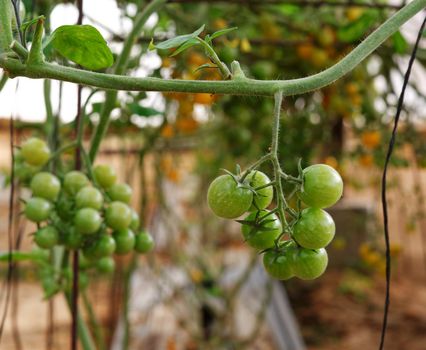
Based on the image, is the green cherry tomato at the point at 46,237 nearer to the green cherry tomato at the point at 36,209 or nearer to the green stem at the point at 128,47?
the green cherry tomato at the point at 36,209

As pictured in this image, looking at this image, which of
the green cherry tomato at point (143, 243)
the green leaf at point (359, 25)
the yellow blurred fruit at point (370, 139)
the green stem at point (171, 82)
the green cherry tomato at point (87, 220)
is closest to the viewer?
the green stem at point (171, 82)

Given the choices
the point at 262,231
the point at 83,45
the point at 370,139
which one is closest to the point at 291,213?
the point at 262,231

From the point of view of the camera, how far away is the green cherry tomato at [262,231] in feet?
1.61

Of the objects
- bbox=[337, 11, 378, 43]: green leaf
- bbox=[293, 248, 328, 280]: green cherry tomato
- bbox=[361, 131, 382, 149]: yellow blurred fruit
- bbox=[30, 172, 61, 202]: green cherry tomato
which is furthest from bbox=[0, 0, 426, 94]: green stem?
bbox=[361, 131, 382, 149]: yellow blurred fruit

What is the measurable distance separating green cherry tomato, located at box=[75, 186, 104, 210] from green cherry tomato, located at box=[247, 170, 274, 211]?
0.74ft

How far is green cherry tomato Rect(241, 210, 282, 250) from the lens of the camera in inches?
19.3

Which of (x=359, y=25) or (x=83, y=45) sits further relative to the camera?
(x=359, y=25)

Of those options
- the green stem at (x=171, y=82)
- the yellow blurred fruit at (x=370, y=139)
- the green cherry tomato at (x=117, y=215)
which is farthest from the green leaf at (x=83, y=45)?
the yellow blurred fruit at (x=370, y=139)

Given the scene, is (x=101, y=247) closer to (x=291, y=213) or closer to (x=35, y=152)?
(x=35, y=152)

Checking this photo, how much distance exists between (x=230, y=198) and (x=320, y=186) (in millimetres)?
71

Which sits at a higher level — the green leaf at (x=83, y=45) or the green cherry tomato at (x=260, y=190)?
the green leaf at (x=83, y=45)

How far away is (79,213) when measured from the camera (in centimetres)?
64

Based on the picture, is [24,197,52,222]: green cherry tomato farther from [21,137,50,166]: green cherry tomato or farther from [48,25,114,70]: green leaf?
[48,25,114,70]: green leaf

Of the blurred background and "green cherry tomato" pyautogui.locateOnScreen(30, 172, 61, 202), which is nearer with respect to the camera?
"green cherry tomato" pyautogui.locateOnScreen(30, 172, 61, 202)
